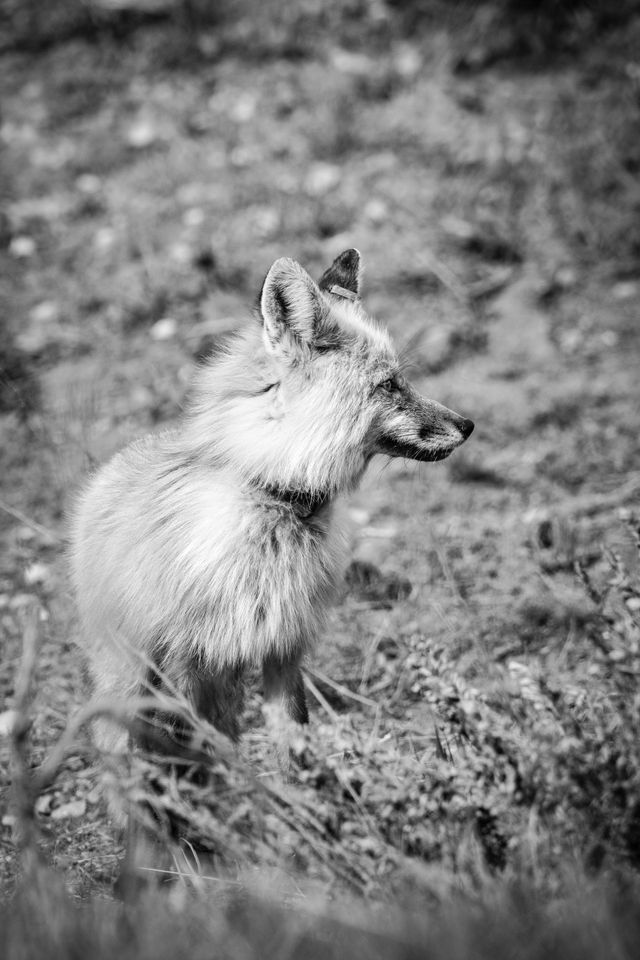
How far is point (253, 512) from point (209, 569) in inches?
9.3

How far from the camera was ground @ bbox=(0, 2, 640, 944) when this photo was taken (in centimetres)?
283

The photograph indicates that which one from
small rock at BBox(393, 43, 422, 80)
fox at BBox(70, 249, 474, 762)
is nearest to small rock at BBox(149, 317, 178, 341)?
fox at BBox(70, 249, 474, 762)

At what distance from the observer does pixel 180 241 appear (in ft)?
19.2

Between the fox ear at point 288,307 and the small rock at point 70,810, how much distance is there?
1.77 m

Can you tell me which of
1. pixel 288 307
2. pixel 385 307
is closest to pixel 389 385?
pixel 288 307

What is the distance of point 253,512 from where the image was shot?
2650 mm

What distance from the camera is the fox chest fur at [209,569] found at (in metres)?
2.57

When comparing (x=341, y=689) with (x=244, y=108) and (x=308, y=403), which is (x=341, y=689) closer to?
(x=308, y=403)

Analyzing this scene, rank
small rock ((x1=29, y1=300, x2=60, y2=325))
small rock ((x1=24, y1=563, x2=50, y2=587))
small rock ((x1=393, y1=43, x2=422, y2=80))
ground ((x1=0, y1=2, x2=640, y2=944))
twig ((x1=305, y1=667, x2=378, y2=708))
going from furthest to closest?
small rock ((x1=393, y1=43, x2=422, y2=80)) < small rock ((x1=29, y1=300, x2=60, y2=325)) < small rock ((x1=24, y1=563, x2=50, y2=587)) < twig ((x1=305, y1=667, x2=378, y2=708)) < ground ((x1=0, y1=2, x2=640, y2=944))

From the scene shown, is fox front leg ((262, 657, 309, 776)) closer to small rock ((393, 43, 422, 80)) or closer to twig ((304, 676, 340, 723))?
twig ((304, 676, 340, 723))

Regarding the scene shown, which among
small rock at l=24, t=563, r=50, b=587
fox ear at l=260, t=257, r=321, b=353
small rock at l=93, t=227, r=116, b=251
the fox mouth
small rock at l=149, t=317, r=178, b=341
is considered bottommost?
small rock at l=24, t=563, r=50, b=587

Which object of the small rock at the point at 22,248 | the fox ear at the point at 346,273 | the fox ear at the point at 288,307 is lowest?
the small rock at the point at 22,248

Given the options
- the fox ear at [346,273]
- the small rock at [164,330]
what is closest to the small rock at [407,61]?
the small rock at [164,330]

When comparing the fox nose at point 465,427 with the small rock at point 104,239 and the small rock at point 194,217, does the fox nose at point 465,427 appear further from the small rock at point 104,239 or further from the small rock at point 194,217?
the small rock at point 104,239
